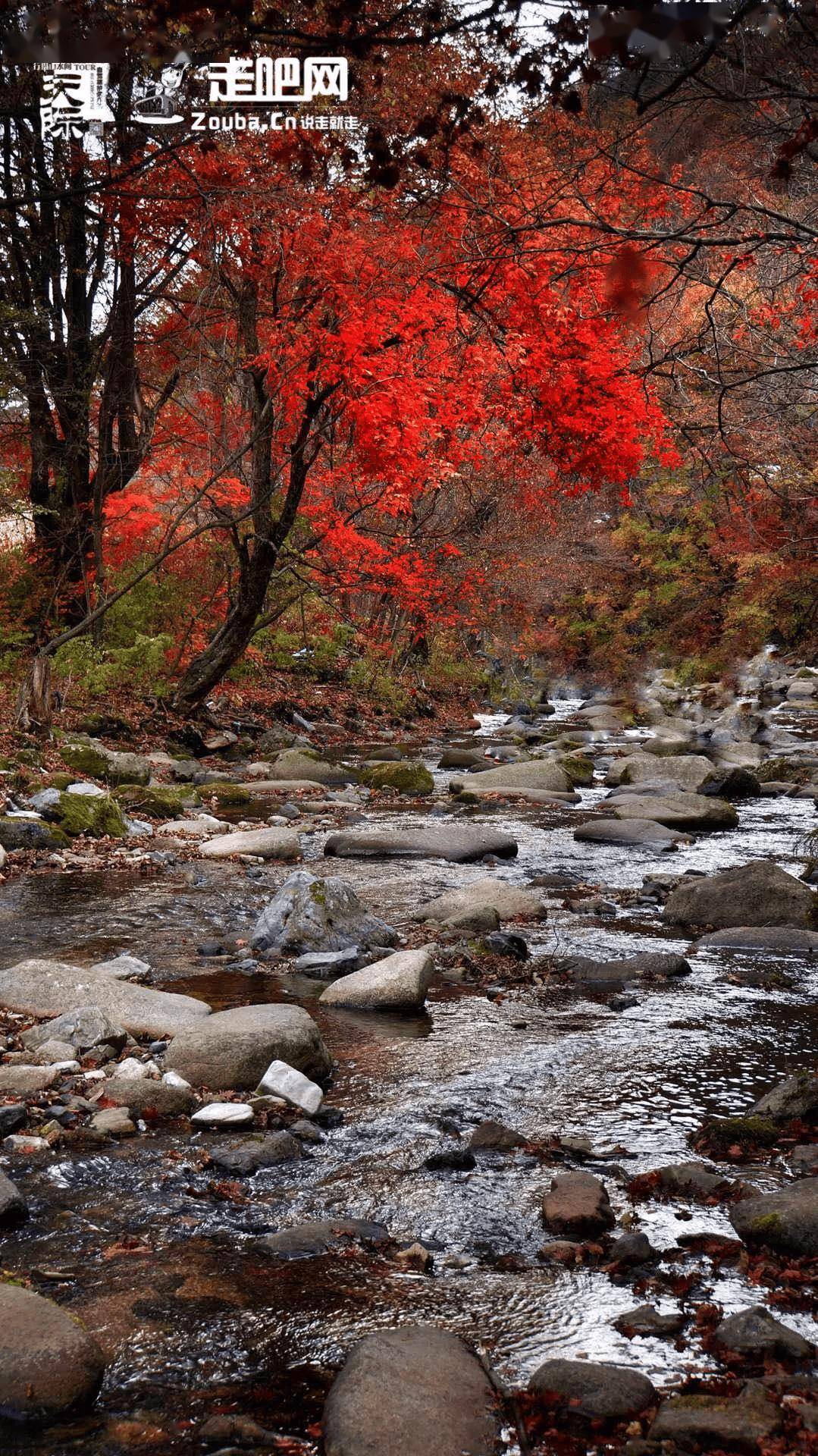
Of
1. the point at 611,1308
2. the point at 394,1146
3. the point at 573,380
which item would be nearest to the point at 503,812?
the point at 573,380

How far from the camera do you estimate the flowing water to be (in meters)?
2.96

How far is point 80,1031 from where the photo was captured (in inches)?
199

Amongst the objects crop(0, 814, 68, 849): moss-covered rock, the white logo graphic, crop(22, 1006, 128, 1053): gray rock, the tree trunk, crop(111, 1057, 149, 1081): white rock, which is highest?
the white logo graphic

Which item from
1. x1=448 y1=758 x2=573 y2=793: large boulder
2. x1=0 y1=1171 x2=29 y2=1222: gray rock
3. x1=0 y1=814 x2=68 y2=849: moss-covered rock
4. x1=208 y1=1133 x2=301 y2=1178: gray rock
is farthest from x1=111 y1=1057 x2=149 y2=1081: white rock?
x1=448 y1=758 x2=573 y2=793: large boulder

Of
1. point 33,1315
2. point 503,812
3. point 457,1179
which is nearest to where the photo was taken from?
point 33,1315

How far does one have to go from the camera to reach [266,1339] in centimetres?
304

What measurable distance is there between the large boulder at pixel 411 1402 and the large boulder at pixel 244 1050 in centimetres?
194

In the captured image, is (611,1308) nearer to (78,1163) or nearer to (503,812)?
(78,1163)

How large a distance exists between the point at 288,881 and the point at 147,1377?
4.54m

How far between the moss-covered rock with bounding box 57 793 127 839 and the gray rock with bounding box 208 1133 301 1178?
598 cm

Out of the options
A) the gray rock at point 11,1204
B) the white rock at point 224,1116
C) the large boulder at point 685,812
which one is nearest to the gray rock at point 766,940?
the white rock at point 224,1116

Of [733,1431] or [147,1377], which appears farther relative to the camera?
[147,1377]

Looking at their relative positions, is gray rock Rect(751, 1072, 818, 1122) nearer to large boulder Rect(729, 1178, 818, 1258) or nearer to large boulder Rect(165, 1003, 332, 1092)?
large boulder Rect(729, 1178, 818, 1258)

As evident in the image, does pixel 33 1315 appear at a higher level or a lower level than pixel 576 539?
lower
